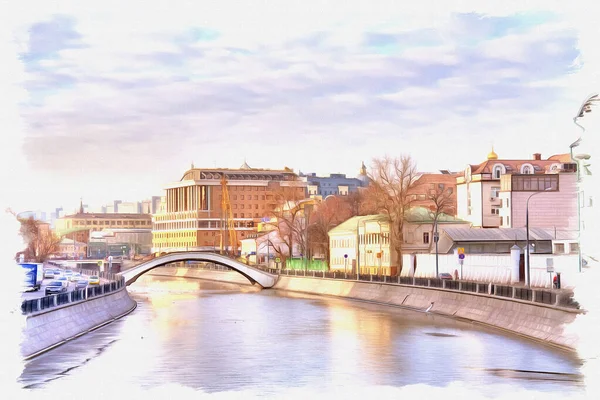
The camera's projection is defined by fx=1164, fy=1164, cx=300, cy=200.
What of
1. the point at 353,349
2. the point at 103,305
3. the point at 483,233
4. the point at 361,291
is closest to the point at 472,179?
the point at 483,233

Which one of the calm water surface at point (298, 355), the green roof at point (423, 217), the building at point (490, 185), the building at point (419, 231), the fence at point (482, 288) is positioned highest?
the building at point (490, 185)

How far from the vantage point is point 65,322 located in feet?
199

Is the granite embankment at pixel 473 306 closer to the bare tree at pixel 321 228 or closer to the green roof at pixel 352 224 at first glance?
the green roof at pixel 352 224

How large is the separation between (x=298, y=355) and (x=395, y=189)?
6951cm

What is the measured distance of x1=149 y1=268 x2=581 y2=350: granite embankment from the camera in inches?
2163

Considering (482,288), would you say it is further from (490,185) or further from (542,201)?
(490,185)

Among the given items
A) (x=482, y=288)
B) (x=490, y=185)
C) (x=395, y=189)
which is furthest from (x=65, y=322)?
(x=490, y=185)

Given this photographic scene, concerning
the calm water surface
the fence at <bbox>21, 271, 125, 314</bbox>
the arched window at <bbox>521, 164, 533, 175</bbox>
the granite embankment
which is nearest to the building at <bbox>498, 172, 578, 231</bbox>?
the arched window at <bbox>521, 164, 533, 175</bbox>

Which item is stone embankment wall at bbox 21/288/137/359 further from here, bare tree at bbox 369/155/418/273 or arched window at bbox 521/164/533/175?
arched window at bbox 521/164/533/175

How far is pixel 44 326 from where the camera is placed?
54.4 meters

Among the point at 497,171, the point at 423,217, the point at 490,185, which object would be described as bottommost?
the point at 423,217

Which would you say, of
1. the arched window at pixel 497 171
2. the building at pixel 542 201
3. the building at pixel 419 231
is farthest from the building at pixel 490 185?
the building at pixel 419 231

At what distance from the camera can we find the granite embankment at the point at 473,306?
54938mm

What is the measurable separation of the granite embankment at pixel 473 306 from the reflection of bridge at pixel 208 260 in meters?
15.0
